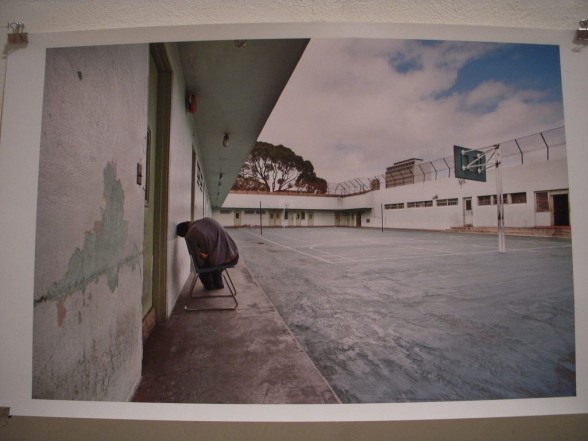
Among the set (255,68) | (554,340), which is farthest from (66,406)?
(554,340)

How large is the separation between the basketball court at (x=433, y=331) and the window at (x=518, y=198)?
12250 mm

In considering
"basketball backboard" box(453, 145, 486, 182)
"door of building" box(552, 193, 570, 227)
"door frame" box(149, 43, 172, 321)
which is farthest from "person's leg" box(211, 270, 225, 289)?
"door of building" box(552, 193, 570, 227)

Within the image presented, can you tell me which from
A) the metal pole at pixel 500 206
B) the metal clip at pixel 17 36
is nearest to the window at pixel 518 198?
the metal pole at pixel 500 206

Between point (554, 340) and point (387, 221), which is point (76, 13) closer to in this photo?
point (554, 340)

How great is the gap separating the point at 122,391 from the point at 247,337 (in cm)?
90

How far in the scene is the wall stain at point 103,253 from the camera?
2.59ft

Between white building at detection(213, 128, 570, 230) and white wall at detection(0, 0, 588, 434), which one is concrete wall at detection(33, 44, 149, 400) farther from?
white building at detection(213, 128, 570, 230)

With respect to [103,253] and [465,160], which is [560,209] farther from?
[103,253]

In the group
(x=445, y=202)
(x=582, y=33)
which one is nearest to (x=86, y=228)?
(x=582, y=33)

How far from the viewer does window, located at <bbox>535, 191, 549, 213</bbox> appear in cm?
1249

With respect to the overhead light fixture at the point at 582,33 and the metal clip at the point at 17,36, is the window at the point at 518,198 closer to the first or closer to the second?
the overhead light fixture at the point at 582,33

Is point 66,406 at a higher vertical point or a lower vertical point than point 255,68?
lower

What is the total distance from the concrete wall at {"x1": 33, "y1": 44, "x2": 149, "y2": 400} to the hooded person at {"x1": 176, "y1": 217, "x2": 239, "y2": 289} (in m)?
1.20

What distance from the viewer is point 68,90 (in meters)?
0.80
